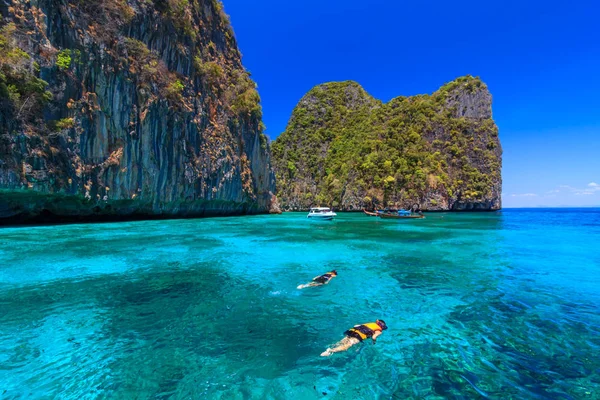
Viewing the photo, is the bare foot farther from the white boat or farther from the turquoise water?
the white boat

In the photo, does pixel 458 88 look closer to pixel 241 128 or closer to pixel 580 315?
pixel 241 128

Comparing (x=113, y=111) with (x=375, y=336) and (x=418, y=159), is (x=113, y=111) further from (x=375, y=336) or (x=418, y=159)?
(x=418, y=159)

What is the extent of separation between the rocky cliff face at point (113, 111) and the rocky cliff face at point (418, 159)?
1809 inches

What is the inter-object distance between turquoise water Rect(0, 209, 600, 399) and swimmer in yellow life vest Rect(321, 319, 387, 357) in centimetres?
15

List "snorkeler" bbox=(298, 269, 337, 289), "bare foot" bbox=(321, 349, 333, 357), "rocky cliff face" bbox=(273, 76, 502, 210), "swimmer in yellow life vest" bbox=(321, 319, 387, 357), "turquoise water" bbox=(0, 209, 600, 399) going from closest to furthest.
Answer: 1. "turquoise water" bbox=(0, 209, 600, 399)
2. "bare foot" bbox=(321, 349, 333, 357)
3. "swimmer in yellow life vest" bbox=(321, 319, 387, 357)
4. "snorkeler" bbox=(298, 269, 337, 289)
5. "rocky cliff face" bbox=(273, 76, 502, 210)

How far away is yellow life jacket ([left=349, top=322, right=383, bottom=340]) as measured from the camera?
617 centimetres

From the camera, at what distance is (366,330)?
630 centimetres

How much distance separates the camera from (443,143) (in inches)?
3172

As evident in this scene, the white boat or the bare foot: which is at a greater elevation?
the white boat

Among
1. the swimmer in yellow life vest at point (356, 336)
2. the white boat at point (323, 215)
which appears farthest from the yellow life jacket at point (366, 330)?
the white boat at point (323, 215)

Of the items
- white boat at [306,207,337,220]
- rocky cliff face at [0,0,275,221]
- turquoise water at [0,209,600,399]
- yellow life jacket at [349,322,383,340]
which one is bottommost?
turquoise water at [0,209,600,399]

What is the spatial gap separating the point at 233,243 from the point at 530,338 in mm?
16908

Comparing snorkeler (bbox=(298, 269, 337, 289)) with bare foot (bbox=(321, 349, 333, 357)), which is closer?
bare foot (bbox=(321, 349, 333, 357))

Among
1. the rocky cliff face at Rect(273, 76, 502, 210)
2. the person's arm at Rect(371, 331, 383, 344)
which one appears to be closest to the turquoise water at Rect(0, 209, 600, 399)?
the person's arm at Rect(371, 331, 383, 344)
